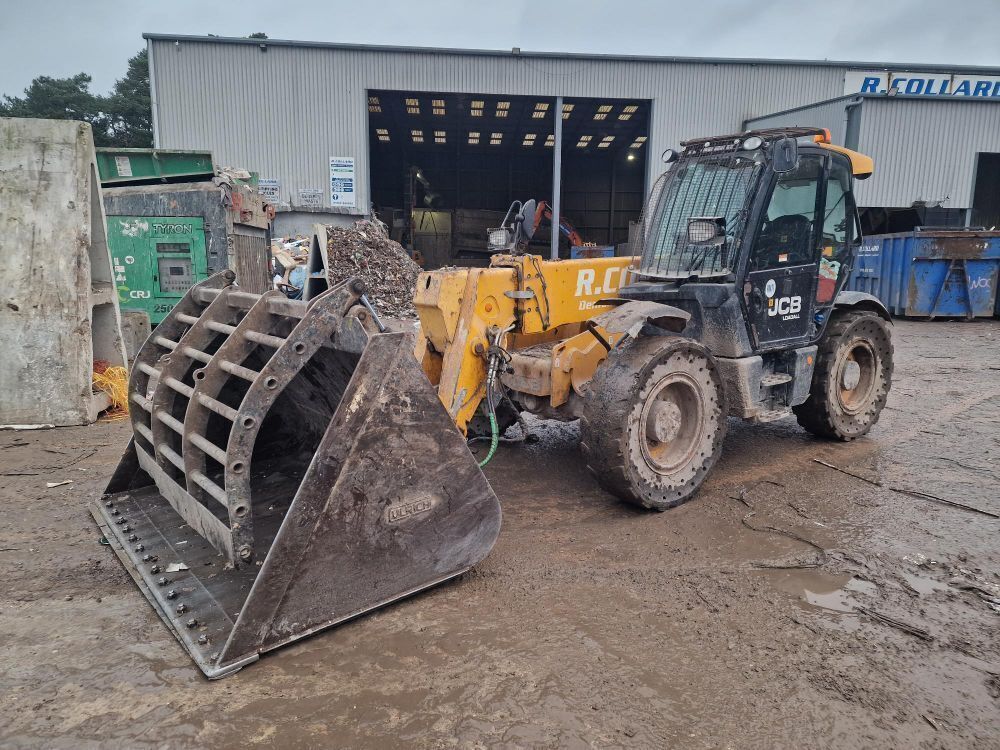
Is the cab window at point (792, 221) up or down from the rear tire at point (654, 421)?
up

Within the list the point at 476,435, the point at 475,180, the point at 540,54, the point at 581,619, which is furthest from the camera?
the point at 475,180

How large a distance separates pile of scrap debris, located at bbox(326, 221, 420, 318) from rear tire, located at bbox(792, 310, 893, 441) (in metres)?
10.6

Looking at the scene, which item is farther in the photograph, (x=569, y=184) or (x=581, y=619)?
(x=569, y=184)

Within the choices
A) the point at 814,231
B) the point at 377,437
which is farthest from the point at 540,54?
the point at 377,437

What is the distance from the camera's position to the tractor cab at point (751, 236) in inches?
191

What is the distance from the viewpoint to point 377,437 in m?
2.95

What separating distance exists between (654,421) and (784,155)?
216 cm

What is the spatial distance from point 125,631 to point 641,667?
2228 millimetres

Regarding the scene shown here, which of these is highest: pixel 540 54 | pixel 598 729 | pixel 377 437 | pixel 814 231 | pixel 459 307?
pixel 540 54

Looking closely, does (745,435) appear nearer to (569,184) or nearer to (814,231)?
(814,231)

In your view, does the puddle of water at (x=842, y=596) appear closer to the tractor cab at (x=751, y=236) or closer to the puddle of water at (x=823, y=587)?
the puddle of water at (x=823, y=587)

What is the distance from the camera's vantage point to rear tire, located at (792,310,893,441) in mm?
5734

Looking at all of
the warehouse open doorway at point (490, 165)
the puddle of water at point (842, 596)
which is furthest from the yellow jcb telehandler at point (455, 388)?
the warehouse open doorway at point (490, 165)

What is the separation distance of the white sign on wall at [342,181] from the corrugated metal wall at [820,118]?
1160cm
